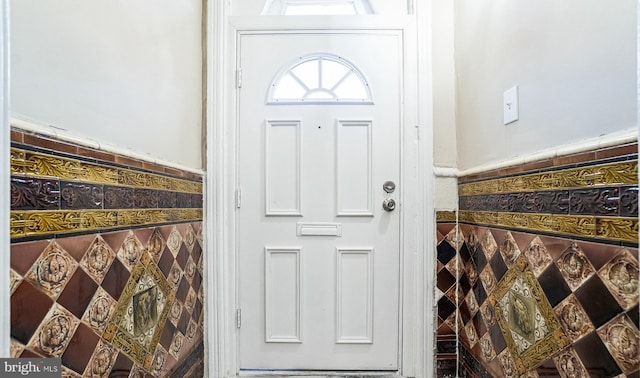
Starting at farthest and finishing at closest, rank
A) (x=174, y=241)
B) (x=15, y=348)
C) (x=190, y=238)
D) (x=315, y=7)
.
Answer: (x=315, y=7)
(x=190, y=238)
(x=174, y=241)
(x=15, y=348)

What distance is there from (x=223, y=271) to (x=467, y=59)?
1.44m

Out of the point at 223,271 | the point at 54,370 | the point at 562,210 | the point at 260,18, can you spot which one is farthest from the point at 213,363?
the point at 260,18

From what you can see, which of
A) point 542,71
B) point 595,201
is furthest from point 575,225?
point 542,71

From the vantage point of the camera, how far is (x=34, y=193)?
2.13 feet

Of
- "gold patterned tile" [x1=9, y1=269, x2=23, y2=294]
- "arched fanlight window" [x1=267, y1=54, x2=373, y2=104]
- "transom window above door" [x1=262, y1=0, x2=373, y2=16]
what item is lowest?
"gold patterned tile" [x1=9, y1=269, x2=23, y2=294]

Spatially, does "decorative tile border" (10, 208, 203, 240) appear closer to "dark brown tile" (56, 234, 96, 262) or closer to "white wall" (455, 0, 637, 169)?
"dark brown tile" (56, 234, 96, 262)

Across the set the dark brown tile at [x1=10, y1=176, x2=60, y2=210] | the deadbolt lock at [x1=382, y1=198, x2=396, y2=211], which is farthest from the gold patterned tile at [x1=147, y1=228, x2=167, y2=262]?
the deadbolt lock at [x1=382, y1=198, x2=396, y2=211]

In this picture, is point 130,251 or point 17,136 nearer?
point 17,136

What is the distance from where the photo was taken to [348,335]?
159 cm

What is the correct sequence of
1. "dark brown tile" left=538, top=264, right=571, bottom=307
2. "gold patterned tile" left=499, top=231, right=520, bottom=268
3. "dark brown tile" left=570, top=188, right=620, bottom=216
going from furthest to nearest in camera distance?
"gold patterned tile" left=499, top=231, right=520, bottom=268 < "dark brown tile" left=538, top=264, right=571, bottom=307 < "dark brown tile" left=570, top=188, right=620, bottom=216

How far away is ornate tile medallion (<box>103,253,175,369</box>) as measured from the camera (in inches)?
35.8

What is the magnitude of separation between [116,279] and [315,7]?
149cm

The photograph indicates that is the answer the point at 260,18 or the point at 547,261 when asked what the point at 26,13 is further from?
the point at 547,261

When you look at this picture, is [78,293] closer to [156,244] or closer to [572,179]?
[156,244]
